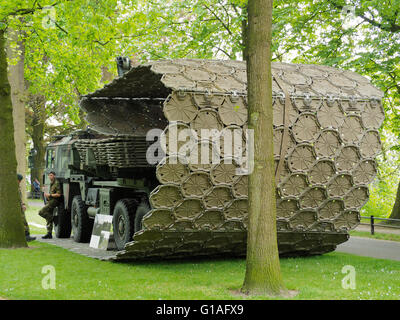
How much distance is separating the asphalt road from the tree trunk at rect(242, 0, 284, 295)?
665 centimetres

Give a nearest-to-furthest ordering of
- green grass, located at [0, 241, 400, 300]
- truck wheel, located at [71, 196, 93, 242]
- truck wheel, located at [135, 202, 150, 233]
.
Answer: green grass, located at [0, 241, 400, 300], truck wheel, located at [135, 202, 150, 233], truck wheel, located at [71, 196, 93, 242]

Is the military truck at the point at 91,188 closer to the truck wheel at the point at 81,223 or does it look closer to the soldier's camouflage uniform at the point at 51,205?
the truck wheel at the point at 81,223

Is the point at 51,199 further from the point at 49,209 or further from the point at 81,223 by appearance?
the point at 81,223

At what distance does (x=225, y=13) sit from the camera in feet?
76.0

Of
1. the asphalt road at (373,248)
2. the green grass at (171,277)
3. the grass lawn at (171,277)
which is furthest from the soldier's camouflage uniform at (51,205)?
the asphalt road at (373,248)

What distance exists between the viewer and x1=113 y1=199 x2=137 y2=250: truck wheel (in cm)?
1323

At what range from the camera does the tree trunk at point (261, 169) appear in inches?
354

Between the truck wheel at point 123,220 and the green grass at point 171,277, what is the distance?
831mm

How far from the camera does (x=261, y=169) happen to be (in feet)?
30.0

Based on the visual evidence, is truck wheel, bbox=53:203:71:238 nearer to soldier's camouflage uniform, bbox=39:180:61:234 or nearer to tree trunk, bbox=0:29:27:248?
soldier's camouflage uniform, bbox=39:180:61:234

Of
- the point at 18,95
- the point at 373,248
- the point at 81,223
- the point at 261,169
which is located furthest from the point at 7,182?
the point at 18,95

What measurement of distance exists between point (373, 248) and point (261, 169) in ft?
28.9

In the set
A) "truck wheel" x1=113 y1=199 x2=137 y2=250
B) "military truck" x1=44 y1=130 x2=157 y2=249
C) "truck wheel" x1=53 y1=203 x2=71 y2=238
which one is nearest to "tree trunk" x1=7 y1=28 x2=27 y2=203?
"military truck" x1=44 y1=130 x2=157 y2=249

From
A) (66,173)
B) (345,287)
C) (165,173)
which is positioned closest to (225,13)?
(66,173)
